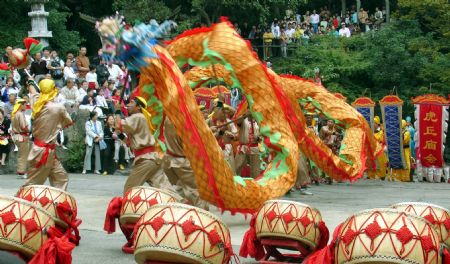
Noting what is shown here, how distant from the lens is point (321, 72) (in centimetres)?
2617

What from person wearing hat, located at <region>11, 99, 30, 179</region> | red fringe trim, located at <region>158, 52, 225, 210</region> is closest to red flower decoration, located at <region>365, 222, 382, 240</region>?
red fringe trim, located at <region>158, 52, 225, 210</region>

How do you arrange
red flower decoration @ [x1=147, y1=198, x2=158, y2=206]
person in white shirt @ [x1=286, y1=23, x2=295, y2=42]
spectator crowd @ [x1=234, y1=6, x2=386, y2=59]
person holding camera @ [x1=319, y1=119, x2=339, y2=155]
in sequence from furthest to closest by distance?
1. person in white shirt @ [x1=286, y1=23, x2=295, y2=42]
2. spectator crowd @ [x1=234, y1=6, x2=386, y2=59]
3. person holding camera @ [x1=319, y1=119, x2=339, y2=155]
4. red flower decoration @ [x1=147, y1=198, x2=158, y2=206]

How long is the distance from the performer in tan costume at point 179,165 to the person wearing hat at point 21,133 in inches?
188

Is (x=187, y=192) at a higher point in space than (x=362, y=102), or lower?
lower

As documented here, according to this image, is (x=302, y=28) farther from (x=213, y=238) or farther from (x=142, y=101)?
(x=213, y=238)

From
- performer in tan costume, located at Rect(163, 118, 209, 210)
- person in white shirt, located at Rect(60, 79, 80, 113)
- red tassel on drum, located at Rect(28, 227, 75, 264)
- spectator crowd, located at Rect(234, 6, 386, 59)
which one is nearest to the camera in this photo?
red tassel on drum, located at Rect(28, 227, 75, 264)

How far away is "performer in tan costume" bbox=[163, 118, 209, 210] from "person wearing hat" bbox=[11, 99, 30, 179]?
4.78 m

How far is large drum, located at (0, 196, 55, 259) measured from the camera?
252 inches

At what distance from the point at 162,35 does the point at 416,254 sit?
164 inches

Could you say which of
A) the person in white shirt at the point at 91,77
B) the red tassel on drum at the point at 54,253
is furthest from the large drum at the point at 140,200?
the person in white shirt at the point at 91,77

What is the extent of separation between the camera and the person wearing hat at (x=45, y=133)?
10.3 m

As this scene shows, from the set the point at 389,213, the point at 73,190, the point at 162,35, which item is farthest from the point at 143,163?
the point at 389,213

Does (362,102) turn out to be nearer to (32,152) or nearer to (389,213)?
(32,152)

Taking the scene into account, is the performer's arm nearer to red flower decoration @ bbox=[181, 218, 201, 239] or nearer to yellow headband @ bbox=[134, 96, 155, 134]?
yellow headband @ bbox=[134, 96, 155, 134]
